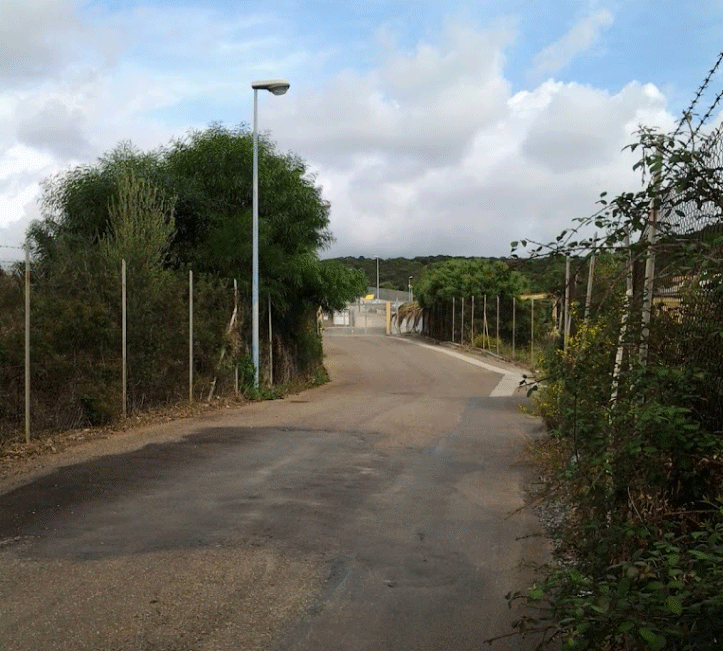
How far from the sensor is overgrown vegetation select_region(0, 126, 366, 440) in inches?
470

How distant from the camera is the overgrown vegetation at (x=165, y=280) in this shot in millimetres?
11945

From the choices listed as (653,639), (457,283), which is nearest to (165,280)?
(653,639)

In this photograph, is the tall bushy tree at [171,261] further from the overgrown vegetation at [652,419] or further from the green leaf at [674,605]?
Answer: the green leaf at [674,605]

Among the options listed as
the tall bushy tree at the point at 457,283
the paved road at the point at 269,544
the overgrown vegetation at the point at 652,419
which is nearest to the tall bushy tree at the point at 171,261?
the paved road at the point at 269,544

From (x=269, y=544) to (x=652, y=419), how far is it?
3.61 m

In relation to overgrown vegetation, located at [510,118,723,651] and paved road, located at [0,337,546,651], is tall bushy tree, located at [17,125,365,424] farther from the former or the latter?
overgrown vegetation, located at [510,118,723,651]

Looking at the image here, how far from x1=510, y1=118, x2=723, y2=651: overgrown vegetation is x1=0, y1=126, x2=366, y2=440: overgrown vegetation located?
310 inches

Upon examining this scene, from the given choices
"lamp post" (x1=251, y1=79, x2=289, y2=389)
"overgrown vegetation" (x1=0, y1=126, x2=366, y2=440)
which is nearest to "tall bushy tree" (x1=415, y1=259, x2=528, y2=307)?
"overgrown vegetation" (x1=0, y1=126, x2=366, y2=440)

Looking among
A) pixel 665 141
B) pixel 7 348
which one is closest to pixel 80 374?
pixel 7 348

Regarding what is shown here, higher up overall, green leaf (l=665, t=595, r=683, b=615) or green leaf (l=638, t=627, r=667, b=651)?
green leaf (l=665, t=595, r=683, b=615)

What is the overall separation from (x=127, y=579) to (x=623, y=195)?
393 centimetres

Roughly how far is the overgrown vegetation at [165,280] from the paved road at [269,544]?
134 centimetres

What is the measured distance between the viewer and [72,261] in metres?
13.4

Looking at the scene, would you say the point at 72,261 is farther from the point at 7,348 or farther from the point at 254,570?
the point at 254,570
